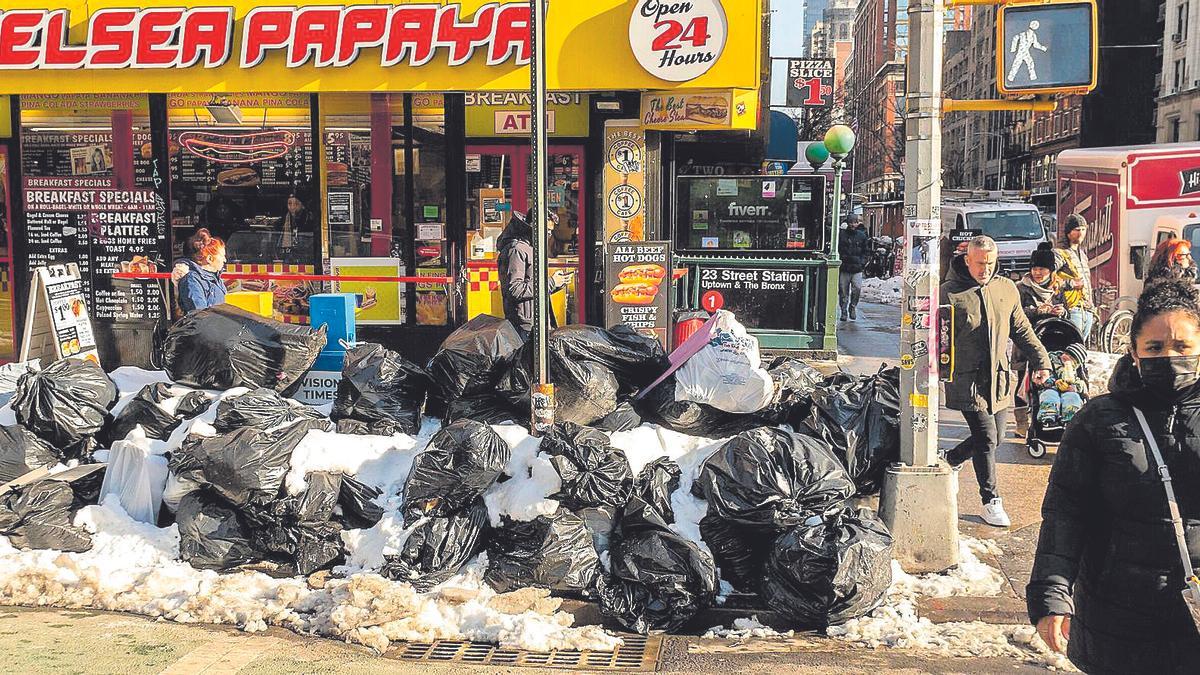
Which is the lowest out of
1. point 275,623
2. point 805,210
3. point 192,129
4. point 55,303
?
point 275,623

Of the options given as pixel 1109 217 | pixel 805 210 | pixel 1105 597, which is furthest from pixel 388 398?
pixel 1109 217

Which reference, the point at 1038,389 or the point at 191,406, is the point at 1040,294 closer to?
the point at 1038,389

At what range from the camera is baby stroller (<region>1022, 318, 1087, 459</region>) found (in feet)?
27.7

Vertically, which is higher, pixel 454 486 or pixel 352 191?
pixel 352 191

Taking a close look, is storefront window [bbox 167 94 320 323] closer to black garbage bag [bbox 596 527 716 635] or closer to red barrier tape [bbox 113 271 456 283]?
red barrier tape [bbox 113 271 456 283]

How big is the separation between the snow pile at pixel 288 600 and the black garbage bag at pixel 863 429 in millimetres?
Answer: 1864

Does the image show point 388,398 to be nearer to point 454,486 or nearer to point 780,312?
point 454,486

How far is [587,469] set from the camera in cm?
559

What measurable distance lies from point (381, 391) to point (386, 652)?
204 centimetres

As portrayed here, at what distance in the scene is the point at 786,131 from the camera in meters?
17.6

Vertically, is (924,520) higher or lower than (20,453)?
lower

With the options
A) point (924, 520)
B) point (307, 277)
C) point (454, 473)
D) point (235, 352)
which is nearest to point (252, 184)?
point (307, 277)

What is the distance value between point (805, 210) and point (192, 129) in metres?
6.86

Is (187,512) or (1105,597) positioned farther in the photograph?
(187,512)
